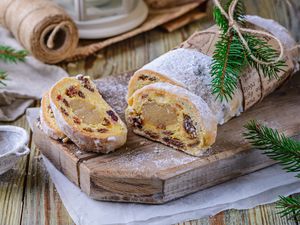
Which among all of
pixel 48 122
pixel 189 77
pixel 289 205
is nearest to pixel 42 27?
pixel 48 122

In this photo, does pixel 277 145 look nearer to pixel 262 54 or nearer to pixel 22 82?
pixel 262 54

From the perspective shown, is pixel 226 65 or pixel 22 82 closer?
pixel 226 65

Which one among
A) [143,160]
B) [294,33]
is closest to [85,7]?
[294,33]

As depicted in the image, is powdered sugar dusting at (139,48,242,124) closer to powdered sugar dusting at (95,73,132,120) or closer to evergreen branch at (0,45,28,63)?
powdered sugar dusting at (95,73,132,120)

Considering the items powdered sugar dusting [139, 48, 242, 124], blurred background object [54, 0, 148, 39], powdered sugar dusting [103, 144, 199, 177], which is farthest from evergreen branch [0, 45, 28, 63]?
powdered sugar dusting [103, 144, 199, 177]

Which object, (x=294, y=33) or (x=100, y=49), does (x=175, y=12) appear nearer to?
(x=100, y=49)
